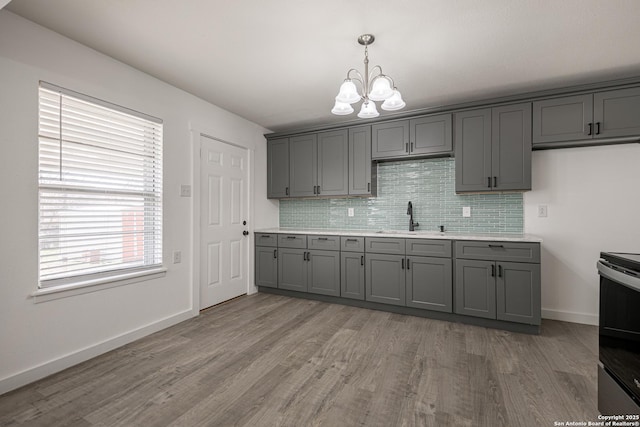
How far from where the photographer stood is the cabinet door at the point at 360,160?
3896mm

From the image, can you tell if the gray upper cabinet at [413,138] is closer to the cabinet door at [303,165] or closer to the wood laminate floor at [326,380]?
the cabinet door at [303,165]

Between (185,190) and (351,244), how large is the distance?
2018 millimetres

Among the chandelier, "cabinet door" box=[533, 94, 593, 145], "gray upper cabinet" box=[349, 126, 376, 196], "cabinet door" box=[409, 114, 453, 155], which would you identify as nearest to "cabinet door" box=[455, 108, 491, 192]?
"cabinet door" box=[409, 114, 453, 155]

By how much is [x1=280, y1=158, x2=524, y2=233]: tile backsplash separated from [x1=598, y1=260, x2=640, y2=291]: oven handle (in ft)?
6.91

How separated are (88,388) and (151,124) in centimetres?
226

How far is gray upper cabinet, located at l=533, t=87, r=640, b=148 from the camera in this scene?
2.74 metres

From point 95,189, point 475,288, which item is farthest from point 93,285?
point 475,288

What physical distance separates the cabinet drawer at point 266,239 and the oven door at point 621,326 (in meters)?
3.39

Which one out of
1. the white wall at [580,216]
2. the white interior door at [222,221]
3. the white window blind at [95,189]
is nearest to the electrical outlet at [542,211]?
the white wall at [580,216]

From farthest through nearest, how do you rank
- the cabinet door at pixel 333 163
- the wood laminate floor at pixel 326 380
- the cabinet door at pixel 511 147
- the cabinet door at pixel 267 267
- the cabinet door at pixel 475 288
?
the cabinet door at pixel 267 267 < the cabinet door at pixel 333 163 < the cabinet door at pixel 511 147 < the cabinet door at pixel 475 288 < the wood laminate floor at pixel 326 380

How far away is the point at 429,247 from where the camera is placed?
3.25 m

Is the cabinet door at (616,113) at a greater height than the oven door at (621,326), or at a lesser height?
greater

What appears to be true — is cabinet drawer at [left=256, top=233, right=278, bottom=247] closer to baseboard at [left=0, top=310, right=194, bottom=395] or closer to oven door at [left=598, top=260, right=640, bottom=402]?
baseboard at [left=0, top=310, right=194, bottom=395]

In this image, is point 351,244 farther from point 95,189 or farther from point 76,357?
Result: point 76,357
